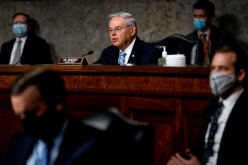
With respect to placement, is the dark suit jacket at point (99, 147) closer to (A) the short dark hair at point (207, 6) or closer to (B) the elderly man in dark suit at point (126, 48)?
(B) the elderly man in dark suit at point (126, 48)

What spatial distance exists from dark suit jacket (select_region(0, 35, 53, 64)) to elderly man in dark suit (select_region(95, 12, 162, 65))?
1708mm

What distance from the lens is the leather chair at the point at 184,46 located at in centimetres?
421

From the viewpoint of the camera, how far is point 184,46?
4.46 metres

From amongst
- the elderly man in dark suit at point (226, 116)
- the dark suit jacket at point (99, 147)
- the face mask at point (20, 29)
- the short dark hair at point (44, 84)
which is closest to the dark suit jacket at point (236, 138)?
the elderly man in dark suit at point (226, 116)

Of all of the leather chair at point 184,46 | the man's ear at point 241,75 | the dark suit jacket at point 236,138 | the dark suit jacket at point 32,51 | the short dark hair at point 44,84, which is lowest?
the dark suit jacket at point 32,51

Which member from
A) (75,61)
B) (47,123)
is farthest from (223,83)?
(75,61)

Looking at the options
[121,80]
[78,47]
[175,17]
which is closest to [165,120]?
[121,80]

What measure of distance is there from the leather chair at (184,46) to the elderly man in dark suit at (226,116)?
1.60 meters

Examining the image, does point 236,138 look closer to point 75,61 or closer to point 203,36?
point 75,61

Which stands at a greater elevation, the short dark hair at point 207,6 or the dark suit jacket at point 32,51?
the short dark hair at point 207,6

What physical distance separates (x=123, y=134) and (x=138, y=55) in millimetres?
2835

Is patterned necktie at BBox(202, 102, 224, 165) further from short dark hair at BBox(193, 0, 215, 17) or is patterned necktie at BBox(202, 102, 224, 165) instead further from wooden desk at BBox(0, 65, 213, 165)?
short dark hair at BBox(193, 0, 215, 17)

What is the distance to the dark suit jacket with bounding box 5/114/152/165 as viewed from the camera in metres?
1.61

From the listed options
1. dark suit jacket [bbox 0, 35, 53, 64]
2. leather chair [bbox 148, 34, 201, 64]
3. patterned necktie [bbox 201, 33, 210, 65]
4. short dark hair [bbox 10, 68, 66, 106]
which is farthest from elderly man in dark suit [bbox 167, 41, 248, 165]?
dark suit jacket [bbox 0, 35, 53, 64]
